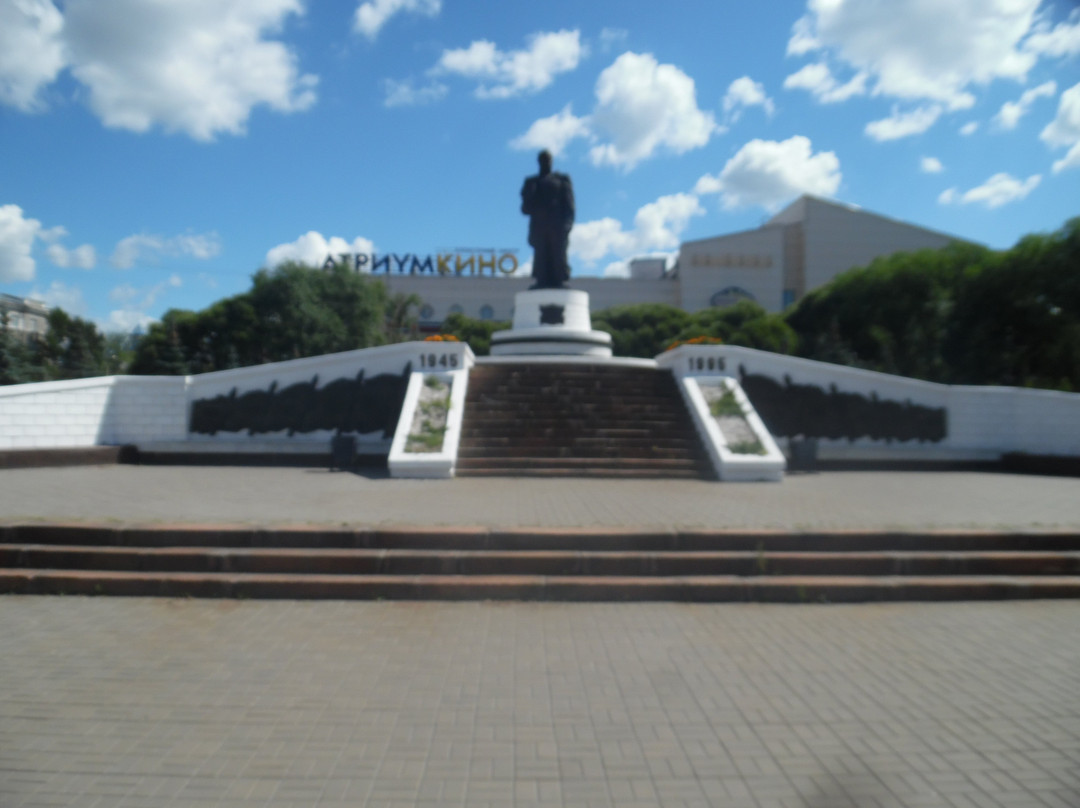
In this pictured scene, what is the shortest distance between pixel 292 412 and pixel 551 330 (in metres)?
7.46

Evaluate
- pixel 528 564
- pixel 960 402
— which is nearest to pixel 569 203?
pixel 960 402

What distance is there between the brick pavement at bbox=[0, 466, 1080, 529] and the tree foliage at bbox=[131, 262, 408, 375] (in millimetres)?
20069

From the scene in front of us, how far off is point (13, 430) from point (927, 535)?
13.9 meters

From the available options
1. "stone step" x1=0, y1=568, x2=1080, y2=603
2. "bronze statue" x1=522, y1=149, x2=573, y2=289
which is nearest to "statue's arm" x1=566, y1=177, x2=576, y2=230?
"bronze statue" x1=522, y1=149, x2=573, y2=289

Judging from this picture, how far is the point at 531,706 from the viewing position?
3.94 metres

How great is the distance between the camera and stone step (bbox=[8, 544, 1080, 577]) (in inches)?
244

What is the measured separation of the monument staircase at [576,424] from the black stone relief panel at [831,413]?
1.80 meters

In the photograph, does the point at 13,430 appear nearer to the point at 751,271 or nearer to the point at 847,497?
the point at 847,497

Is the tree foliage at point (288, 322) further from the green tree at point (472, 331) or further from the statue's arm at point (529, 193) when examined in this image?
the statue's arm at point (529, 193)

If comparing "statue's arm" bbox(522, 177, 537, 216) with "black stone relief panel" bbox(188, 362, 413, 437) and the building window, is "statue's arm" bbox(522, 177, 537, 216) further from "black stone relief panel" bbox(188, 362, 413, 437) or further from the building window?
the building window

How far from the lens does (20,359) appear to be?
18.5 metres

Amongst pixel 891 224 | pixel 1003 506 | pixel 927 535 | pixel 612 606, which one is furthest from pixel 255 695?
pixel 891 224

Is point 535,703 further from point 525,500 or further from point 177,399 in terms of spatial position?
point 177,399

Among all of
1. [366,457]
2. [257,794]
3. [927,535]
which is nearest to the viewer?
[257,794]
